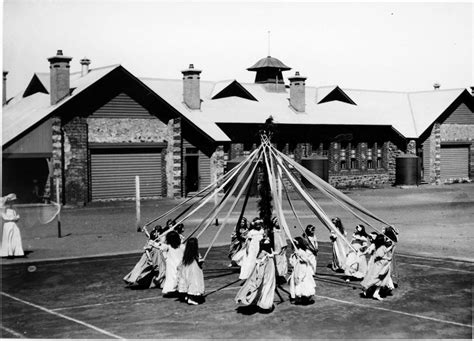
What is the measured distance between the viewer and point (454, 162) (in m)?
42.2

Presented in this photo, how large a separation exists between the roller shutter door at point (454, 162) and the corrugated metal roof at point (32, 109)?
2423 centimetres

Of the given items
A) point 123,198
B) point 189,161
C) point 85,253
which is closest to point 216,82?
point 189,161

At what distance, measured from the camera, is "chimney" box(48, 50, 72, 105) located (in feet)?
91.1

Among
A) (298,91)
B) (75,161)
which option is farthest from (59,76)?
(298,91)

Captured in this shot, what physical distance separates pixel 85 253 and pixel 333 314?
8293mm

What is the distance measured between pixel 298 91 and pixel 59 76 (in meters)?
16.6

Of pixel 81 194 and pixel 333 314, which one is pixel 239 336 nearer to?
pixel 333 314

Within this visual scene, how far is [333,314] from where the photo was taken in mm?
10500

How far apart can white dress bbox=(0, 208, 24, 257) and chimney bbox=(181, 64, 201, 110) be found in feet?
63.7

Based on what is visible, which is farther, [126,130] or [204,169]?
[204,169]

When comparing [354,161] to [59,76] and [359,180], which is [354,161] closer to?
[359,180]

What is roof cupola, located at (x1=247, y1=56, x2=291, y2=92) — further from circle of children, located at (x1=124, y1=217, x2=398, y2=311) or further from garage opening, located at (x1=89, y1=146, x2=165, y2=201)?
circle of children, located at (x1=124, y1=217, x2=398, y2=311)

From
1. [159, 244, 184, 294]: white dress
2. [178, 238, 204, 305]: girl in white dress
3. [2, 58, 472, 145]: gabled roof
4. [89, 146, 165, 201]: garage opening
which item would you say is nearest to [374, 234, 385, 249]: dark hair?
[178, 238, 204, 305]: girl in white dress

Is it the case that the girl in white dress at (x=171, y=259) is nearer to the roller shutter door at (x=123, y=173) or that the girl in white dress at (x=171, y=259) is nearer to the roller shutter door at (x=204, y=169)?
the roller shutter door at (x=123, y=173)
